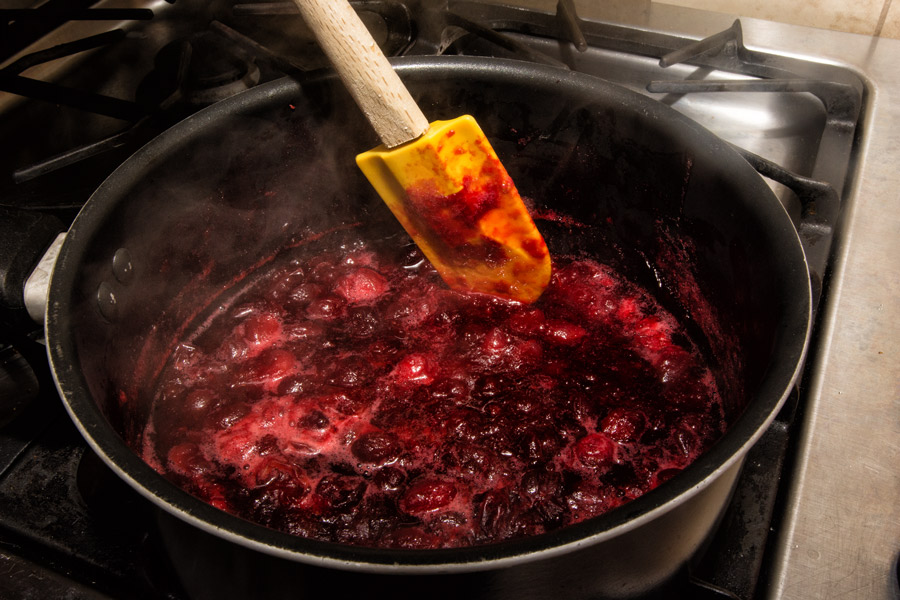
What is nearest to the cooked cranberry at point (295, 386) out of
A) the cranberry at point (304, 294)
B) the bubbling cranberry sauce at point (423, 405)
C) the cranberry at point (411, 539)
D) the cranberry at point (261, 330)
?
the bubbling cranberry sauce at point (423, 405)

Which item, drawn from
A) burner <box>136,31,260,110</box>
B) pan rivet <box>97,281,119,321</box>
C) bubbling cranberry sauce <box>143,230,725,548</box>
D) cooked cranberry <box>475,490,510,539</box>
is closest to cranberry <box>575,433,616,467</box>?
bubbling cranberry sauce <box>143,230,725,548</box>

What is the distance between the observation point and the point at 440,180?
1.73 meters

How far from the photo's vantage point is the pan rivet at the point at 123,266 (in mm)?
1559

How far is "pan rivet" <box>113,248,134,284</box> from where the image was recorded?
5.11 ft

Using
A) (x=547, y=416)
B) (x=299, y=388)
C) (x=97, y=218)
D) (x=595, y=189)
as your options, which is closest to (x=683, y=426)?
(x=547, y=416)

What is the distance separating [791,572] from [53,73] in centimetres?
279

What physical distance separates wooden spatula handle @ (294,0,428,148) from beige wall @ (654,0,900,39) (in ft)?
5.23

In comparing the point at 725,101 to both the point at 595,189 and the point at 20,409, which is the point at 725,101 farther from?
the point at 20,409

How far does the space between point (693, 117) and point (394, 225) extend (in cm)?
109

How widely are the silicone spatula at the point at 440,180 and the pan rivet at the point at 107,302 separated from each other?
0.68 m

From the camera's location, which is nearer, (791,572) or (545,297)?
(791,572)

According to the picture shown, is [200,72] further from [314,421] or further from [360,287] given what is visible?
[314,421]

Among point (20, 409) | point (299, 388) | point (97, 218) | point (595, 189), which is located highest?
point (97, 218)

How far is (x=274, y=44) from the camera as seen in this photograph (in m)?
2.50
